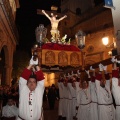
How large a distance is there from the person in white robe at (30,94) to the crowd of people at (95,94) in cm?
197

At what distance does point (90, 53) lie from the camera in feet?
74.0

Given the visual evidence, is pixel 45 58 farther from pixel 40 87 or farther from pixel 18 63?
pixel 18 63

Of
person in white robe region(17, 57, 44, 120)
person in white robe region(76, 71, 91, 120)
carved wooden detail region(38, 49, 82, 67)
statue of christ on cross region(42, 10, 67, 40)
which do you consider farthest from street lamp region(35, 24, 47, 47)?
statue of christ on cross region(42, 10, 67, 40)

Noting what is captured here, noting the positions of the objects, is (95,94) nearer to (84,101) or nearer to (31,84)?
(84,101)

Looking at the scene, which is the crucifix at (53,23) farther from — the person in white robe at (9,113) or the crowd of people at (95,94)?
the person in white robe at (9,113)

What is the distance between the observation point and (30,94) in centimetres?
391

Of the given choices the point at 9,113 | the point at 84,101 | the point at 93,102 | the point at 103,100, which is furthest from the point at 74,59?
the point at 9,113

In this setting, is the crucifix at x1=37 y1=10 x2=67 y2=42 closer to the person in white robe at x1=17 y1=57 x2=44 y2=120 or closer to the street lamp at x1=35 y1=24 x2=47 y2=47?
the street lamp at x1=35 y1=24 x2=47 y2=47

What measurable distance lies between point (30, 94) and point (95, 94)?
110 inches

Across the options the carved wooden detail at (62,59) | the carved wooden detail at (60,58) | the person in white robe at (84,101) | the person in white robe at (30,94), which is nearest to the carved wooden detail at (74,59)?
the carved wooden detail at (60,58)

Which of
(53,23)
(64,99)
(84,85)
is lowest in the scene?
(64,99)

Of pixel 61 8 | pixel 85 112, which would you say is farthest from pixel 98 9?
pixel 85 112

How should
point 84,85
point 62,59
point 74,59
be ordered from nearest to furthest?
point 84,85, point 62,59, point 74,59

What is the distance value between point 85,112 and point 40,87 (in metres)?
2.92
